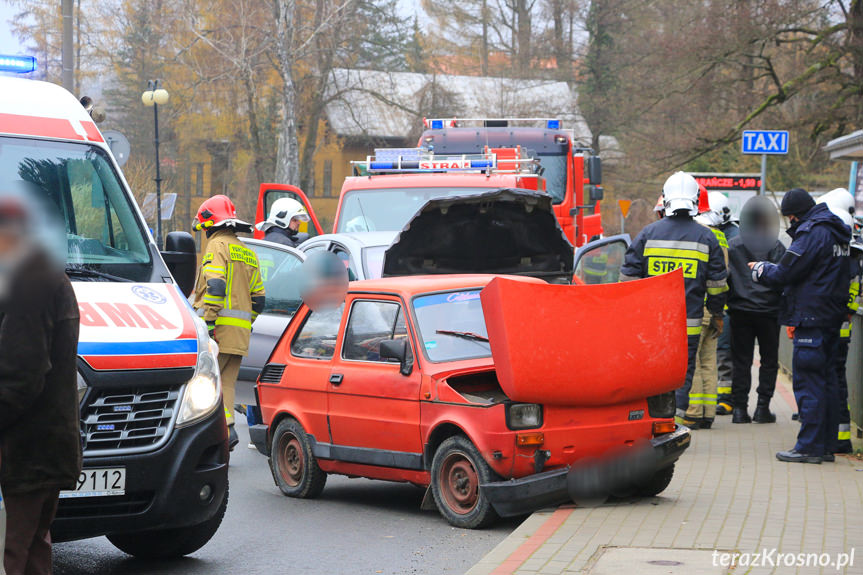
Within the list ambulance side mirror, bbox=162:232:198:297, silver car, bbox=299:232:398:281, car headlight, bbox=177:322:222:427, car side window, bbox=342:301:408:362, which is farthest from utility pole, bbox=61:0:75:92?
car headlight, bbox=177:322:222:427

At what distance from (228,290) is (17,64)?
3015 mm

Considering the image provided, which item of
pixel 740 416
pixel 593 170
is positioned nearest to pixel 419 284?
pixel 740 416

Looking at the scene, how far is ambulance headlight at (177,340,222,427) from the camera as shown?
20.8ft

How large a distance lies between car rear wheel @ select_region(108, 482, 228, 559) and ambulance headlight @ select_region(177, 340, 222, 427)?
22.8 inches

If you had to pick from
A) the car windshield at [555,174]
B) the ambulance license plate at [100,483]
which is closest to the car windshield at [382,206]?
the car windshield at [555,174]

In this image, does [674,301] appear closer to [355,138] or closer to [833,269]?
[833,269]

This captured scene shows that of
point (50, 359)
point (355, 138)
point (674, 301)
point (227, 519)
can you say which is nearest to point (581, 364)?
point (674, 301)

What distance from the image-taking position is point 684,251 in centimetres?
1109

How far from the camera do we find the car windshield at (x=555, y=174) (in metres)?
20.0

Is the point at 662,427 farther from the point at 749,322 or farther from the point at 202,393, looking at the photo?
the point at 749,322

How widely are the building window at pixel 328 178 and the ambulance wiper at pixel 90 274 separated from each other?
6341 centimetres

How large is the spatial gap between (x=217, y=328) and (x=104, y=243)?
3.30 m

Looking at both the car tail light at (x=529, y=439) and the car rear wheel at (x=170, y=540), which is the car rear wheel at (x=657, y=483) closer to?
the car tail light at (x=529, y=439)

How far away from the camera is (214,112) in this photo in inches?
1933
